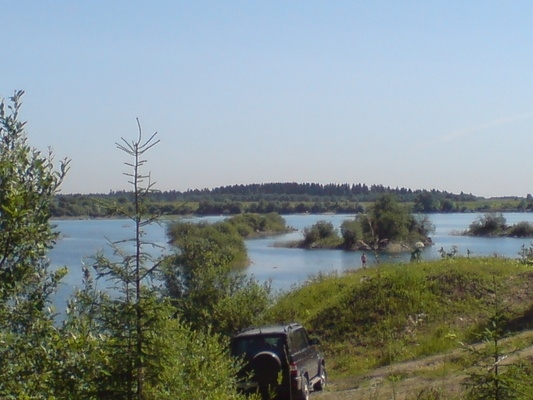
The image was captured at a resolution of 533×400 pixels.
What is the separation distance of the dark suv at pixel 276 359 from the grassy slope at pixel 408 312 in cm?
388

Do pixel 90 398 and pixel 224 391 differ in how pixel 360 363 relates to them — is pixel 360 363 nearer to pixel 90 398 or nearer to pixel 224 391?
pixel 224 391

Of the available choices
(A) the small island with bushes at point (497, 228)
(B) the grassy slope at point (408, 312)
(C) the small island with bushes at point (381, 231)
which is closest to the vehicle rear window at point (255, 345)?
(B) the grassy slope at point (408, 312)

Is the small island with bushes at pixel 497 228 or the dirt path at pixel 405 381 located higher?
the small island with bushes at pixel 497 228

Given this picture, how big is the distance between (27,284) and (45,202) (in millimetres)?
645

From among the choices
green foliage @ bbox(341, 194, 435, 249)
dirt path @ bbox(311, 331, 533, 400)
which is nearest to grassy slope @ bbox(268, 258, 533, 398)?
dirt path @ bbox(311, 331, 533, 400)

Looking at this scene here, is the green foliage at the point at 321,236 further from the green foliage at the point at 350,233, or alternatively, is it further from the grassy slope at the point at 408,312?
the grassy slope at the point at 408,312

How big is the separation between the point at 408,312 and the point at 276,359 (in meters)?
12.3

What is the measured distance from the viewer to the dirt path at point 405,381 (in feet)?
46.1

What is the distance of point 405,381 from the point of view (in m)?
16.7

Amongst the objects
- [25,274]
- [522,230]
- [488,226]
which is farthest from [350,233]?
[25,274]

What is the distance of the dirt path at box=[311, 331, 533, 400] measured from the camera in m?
14.0

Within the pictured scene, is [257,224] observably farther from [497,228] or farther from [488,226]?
[497,228]

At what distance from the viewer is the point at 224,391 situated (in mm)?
6883

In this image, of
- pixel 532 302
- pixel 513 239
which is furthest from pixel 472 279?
pixel 513 239
